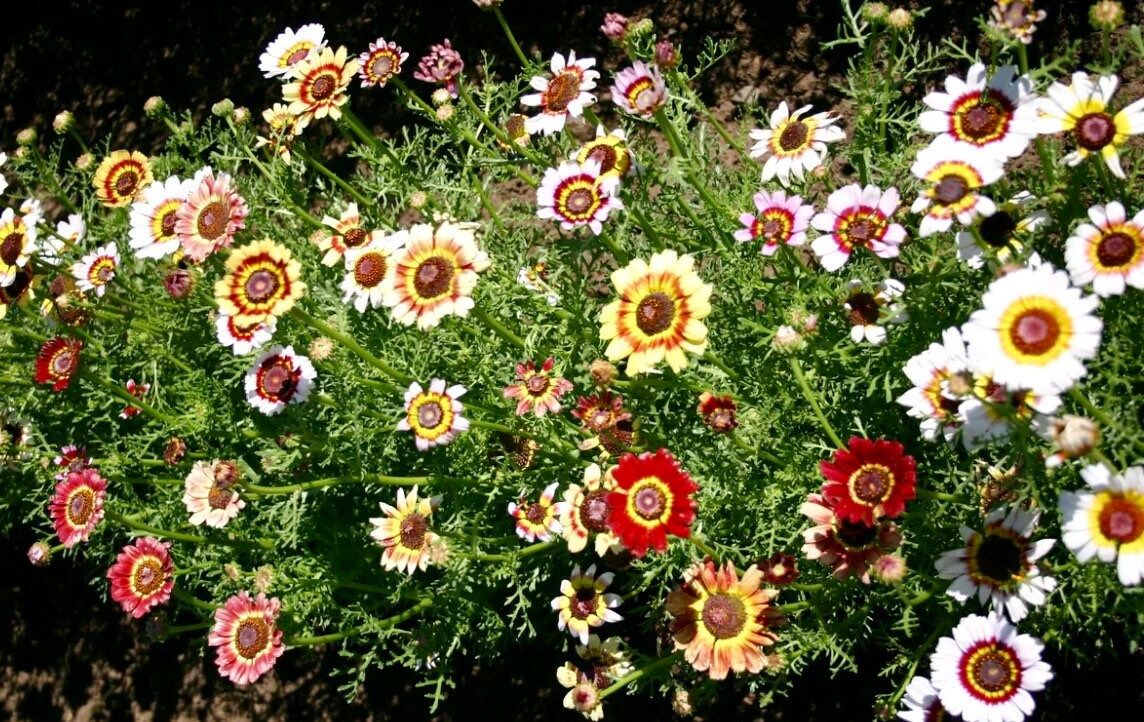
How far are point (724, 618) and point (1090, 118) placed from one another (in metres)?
1.60

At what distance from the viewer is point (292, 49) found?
142 inches

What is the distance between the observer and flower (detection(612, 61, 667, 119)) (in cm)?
267

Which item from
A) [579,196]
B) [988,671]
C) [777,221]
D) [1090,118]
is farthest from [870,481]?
[579,196]

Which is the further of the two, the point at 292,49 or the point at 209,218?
the point at 292,49

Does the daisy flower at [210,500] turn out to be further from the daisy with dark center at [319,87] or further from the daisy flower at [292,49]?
the daisy flower at [292,49]

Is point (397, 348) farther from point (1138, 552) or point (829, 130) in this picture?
point (1138, 552)

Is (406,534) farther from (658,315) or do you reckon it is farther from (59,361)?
(59,361)

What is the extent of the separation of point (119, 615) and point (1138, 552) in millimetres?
4993

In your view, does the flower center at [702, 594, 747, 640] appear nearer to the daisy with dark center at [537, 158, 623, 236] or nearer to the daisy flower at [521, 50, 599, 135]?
the daisy with dark center at [537, 158, 623, 236]

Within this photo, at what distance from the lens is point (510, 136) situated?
3.47 m

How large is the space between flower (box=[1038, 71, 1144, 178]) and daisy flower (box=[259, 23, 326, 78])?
248 cm

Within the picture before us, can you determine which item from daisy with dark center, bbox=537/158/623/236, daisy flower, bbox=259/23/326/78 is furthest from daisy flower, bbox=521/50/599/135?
daisy flower, bbox=259/23/326/78

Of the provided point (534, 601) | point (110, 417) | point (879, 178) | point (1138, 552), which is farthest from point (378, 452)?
point (1138, 552)

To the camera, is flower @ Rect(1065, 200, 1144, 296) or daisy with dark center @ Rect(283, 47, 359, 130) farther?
daisy with dark center @ Rect(283, 47, 359, 130)
